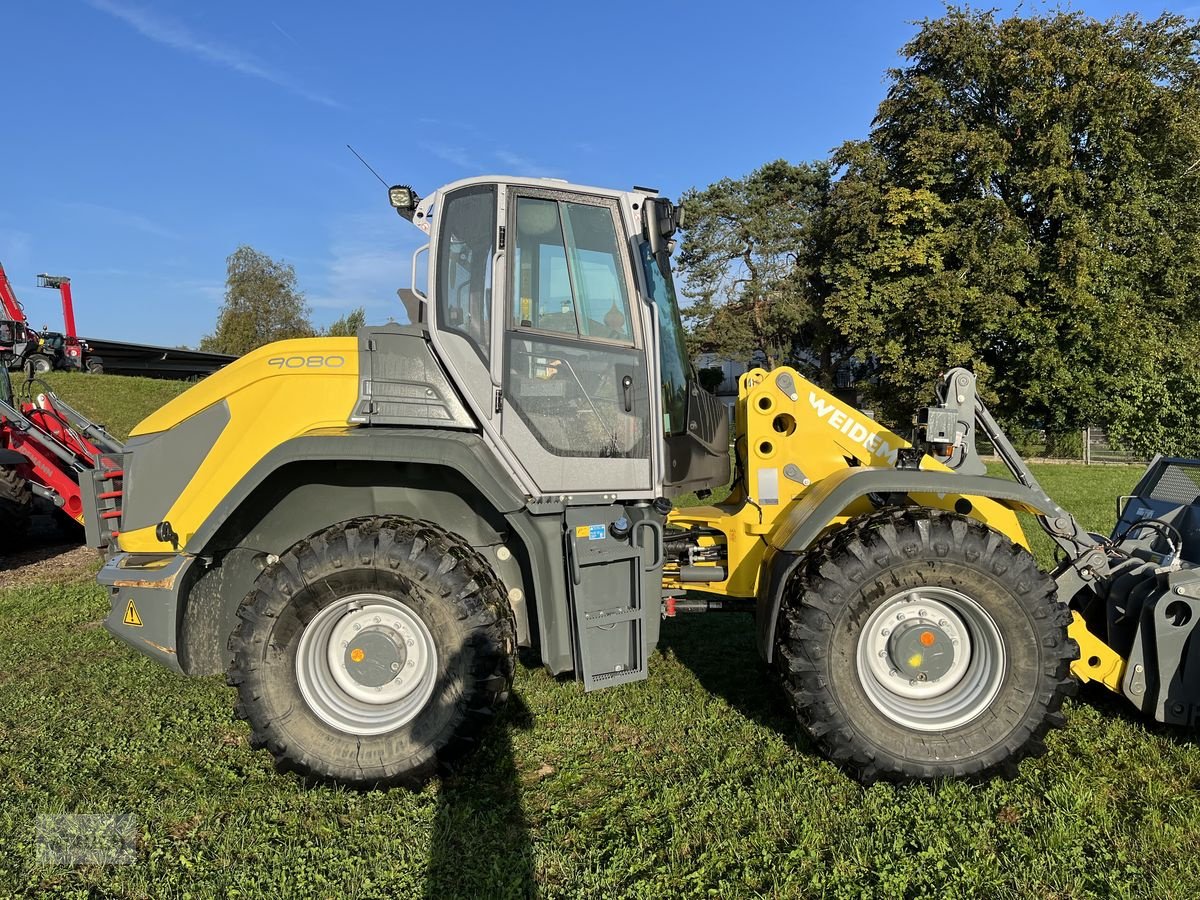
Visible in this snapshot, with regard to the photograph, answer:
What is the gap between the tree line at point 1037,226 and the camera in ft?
67.2

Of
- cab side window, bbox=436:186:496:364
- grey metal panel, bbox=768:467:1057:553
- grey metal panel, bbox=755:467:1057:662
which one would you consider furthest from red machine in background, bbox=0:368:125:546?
grey metal panel, bbox=768:467:1057:553

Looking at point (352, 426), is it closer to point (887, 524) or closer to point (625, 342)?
point (625, 342)

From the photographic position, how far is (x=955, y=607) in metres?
3.31

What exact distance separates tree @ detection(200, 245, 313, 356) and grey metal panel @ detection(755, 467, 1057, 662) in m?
29.2

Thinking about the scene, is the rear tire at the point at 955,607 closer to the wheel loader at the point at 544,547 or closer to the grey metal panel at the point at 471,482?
the wheel loader at the point at 544,547

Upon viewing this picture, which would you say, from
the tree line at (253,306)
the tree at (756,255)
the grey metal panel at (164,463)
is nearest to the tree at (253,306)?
the tree line at (253,306)

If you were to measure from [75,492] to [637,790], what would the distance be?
8.82m

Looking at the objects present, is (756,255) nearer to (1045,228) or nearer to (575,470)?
(1045,228)


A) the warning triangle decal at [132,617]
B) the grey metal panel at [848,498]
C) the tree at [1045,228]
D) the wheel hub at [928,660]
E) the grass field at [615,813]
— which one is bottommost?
the grass field at [615,813]

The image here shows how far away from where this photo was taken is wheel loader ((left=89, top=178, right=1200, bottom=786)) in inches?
126

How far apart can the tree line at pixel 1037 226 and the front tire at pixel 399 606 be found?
63.7ft

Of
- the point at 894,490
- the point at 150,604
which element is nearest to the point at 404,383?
the point at 150,604

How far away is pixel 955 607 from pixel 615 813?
70.1 inches

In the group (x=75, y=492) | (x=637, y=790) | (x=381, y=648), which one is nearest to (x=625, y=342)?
(x=381, y=648)
